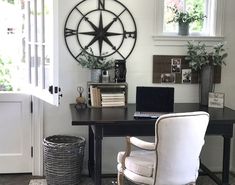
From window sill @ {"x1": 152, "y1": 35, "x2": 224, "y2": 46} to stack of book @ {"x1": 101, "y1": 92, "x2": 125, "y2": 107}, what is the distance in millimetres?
706

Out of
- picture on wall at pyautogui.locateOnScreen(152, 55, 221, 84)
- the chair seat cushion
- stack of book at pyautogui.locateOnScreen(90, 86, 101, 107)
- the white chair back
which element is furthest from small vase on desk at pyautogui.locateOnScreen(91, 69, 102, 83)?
the white chair back

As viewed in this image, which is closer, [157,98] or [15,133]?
[157,98]

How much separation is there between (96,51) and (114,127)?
3.49 feet

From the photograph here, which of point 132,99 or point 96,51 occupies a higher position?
point 96,51

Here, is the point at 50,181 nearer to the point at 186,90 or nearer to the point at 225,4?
the point at 186,90

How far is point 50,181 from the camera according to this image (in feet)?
12.8

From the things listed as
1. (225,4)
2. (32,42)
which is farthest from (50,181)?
(225,4)

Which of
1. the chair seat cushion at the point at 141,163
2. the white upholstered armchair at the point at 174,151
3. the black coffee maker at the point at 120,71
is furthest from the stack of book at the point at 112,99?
the white upholstered armchair at the point at 174,151

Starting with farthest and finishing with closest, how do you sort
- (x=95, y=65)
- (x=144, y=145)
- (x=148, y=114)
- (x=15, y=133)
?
(x=15, y=133)
(x=95, y=65)
(x=148, y=114)
(x=144, y=145)

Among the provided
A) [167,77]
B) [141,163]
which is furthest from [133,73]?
[141,163]

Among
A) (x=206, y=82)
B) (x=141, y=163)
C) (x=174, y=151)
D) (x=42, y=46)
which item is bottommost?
(x=141, y=163)

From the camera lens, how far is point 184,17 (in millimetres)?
4199

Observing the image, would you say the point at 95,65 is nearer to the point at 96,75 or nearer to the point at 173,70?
the point at 96,75

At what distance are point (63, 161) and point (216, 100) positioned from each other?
157 cm
